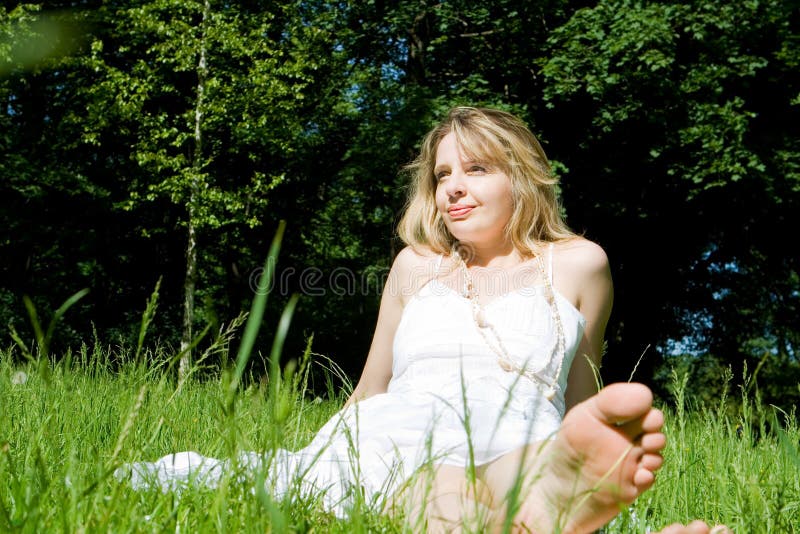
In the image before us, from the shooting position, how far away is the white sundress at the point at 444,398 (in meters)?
1.86

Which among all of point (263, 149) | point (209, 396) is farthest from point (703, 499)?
point (263, 149)

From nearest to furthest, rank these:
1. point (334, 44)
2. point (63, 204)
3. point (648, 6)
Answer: point (648, 6), point (334, 44), point (63, 204)

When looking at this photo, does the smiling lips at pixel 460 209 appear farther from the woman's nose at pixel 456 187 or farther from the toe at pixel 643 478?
the toe at pixel 643 478

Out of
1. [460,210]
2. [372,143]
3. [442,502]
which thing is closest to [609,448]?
[442,502]

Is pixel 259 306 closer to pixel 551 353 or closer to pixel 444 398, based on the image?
pixel 444 398

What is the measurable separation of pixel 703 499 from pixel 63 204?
575 inches

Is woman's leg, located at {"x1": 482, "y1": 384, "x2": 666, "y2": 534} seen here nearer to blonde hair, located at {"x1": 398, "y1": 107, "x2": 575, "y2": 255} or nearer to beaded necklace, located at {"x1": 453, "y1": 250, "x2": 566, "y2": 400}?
beaded necklace, located at {"x1": 453, "y1": 250, "x2": 566, "y2": 400}

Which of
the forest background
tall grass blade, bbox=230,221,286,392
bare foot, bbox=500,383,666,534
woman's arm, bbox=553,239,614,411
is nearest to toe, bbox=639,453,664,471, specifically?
bare foot, bbox=500,383,666,534

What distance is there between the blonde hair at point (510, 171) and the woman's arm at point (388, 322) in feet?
0.57

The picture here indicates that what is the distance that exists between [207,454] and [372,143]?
9.19m

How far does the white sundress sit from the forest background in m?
7.46

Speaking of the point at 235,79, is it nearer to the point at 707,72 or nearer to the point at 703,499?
the point at 707,72

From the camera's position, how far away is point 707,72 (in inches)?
388

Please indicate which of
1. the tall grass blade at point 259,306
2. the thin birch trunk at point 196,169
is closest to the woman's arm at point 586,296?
the tall grass blade at point 259,306
